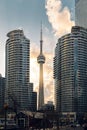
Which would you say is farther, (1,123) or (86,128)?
(1,123)

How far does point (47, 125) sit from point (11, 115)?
46.9 feet

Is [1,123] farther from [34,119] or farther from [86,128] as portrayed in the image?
[86,128]

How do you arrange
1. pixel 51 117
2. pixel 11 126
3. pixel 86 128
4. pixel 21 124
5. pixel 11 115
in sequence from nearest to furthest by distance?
pixel 86 128 → pixel 11 126 → pixel 21 124 → pixel 11 115 → pixel 51 117

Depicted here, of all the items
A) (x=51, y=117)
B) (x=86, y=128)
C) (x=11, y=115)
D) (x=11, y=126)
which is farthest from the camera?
(x=51, y=117)

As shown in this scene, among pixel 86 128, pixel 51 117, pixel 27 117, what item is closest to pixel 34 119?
pixel 27 117

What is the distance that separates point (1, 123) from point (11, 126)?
25.6ft

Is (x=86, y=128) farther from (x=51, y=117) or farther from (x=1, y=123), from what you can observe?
(x=51, y=117)

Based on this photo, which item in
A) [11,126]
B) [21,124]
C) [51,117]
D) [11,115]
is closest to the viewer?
[11,126]

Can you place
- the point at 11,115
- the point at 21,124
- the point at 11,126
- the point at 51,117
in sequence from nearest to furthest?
the point at 11,126 < the point at 21,124 < the point at 11,115 < the point at 51,117

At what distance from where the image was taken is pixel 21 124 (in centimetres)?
14212

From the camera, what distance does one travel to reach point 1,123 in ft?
416

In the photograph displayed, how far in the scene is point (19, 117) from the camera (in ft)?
476

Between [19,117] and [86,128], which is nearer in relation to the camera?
[86,128]

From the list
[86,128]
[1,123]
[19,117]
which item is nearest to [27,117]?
[19,117]
